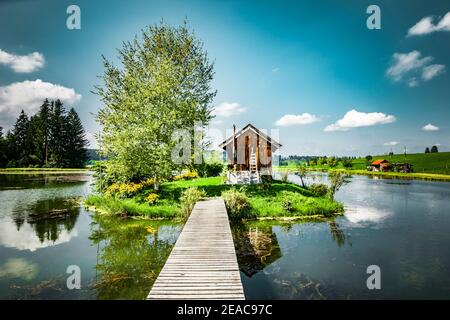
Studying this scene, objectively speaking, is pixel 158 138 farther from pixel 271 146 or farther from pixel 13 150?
pixel 13 150

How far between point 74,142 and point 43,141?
7415mm

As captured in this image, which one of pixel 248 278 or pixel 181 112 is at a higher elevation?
pixel 181 112

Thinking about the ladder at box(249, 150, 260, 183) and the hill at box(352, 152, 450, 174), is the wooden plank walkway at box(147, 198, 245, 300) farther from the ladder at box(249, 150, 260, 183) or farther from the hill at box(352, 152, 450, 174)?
the hill at box(352, 152, 450, 174)

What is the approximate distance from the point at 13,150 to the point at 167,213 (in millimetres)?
75037

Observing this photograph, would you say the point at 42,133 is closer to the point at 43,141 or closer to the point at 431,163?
the point at 43,141

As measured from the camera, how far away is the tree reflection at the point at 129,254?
28.6ft

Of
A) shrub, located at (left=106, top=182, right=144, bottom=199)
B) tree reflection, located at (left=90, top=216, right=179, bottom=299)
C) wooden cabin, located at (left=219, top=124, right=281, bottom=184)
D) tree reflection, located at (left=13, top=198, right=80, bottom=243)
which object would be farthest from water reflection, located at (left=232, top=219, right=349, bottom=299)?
wooden cabin, located at (left=219, top=124, right=281, bottom=184)

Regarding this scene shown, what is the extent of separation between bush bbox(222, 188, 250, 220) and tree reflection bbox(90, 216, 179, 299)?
3.77 meters

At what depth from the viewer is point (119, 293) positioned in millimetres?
8320

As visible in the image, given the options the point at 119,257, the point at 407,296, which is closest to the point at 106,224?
the point at 119,257

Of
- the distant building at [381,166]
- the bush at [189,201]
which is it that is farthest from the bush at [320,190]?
the distant building at [381,166]

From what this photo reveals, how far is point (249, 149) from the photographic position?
93.7 ft

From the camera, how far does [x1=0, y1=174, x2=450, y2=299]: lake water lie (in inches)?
340

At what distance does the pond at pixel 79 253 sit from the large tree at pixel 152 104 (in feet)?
18.1
